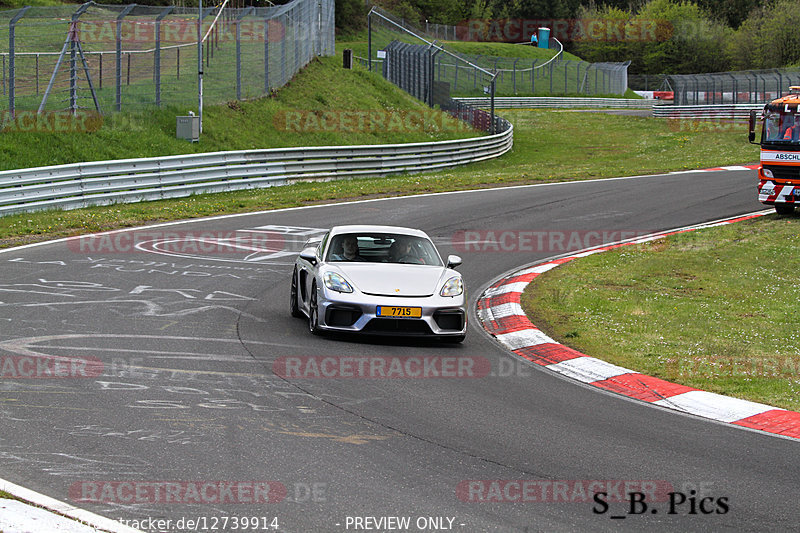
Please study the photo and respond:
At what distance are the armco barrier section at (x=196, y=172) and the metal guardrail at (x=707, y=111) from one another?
2845 cm

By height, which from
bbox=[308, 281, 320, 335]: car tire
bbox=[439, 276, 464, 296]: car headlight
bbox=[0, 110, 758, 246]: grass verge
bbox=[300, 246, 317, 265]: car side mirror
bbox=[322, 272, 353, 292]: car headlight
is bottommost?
bbox=[0, 110, 758, 246]: grass verge

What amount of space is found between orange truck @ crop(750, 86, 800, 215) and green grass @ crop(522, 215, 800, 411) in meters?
2.21

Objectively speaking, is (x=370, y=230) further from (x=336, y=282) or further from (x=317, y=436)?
(x=317, y=436)

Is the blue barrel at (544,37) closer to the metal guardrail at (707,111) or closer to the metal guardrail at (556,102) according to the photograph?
the metal guardrail at (556,102)

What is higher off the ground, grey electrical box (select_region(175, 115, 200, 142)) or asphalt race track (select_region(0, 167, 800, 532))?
grey electrical box (select_region(175, 115, 200, 142))

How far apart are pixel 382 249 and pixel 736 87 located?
52.7m

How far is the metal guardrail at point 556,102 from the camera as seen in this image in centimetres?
7331

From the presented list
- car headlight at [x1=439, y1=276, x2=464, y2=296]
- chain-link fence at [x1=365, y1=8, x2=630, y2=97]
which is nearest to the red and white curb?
car headlight at [x1=439, y1=276, x2=464, y2=296]

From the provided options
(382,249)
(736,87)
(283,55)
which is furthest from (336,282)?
(736,87)

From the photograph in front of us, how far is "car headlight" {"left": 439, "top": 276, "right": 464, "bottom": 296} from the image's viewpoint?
419 inches

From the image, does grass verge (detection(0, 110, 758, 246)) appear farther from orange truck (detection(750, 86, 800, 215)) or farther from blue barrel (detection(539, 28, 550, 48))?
blue barrel (detection(539, 28, 550, 48))

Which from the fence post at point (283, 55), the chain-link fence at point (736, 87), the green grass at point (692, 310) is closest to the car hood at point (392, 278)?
the green grass at point (692, 310)

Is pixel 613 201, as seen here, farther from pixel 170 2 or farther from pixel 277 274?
pixel 170 2

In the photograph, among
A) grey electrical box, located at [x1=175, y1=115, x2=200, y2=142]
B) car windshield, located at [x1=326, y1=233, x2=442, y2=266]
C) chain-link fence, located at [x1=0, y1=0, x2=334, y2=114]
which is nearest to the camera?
car windshield, located at [x1=326, y1=233, x2=442, y2=266]
